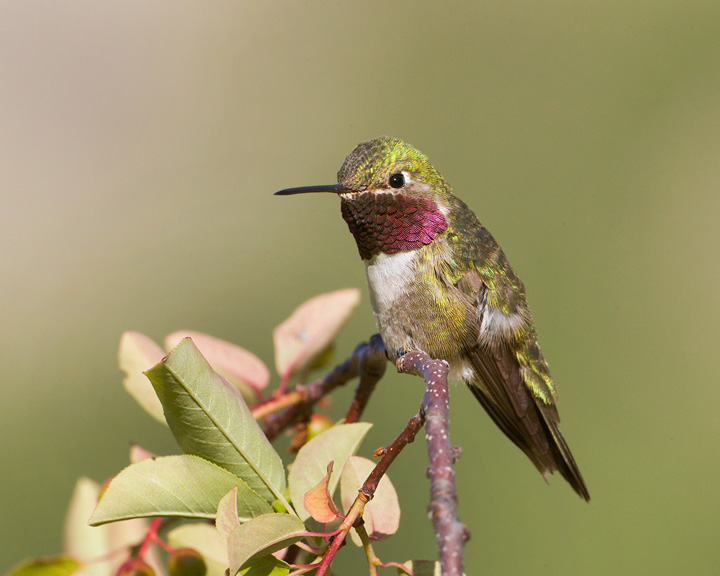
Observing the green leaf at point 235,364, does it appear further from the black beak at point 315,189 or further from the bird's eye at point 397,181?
the bird's eye at point 397,181

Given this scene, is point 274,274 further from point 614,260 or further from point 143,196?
point 614,260

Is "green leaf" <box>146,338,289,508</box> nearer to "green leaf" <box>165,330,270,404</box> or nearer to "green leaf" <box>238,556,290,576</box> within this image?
"green leaf" <box>238,556,290,576</box>

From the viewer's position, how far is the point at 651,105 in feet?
28.5

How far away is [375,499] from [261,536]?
0.29 m

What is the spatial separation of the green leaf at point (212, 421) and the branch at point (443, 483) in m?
0.31

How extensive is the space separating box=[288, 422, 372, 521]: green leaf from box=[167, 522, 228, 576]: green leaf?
35 cm

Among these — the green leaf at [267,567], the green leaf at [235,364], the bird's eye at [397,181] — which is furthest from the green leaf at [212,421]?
the bird's eye at [397,181]

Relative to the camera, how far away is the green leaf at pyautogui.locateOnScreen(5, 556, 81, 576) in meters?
1.37

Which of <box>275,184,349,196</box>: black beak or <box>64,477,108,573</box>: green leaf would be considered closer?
<box>64,477,108,573</box>: green leaf

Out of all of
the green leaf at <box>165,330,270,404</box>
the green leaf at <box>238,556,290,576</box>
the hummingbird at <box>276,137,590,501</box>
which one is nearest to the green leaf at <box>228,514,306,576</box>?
the green leaf at <box>238,556,290,576</box>

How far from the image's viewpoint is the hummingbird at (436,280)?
198 cm

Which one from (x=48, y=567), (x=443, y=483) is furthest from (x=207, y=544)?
(x=443, y=483)

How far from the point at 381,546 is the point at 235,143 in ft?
23.3

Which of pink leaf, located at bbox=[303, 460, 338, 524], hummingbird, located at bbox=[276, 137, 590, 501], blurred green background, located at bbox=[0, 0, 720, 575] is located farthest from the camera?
blurred green background, located at bbox=[0, 0, 720, 575]
